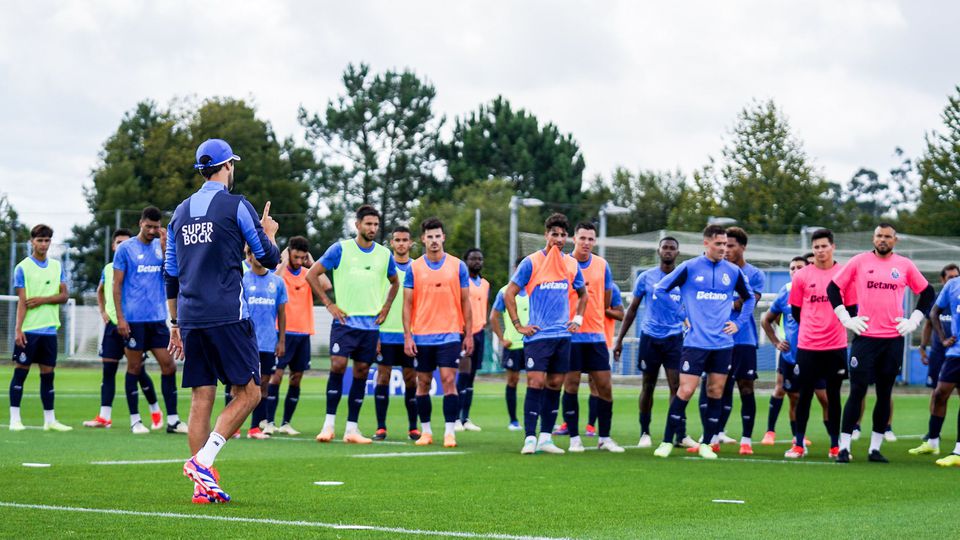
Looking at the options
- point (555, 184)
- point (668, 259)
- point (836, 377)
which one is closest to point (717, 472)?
point (836, 377)

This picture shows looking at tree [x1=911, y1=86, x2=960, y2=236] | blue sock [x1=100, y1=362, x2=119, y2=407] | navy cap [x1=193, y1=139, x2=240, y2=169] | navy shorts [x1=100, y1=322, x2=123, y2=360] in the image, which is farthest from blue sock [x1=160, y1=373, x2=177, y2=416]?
tree [x1=911, y1=86, x2=960, y2=236]

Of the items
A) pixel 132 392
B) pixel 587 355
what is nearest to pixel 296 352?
pixel 132 392

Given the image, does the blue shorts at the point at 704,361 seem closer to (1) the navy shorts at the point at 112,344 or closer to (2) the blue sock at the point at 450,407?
(2) the blue sock at the point at 450,407

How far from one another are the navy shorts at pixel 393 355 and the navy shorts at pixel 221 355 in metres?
6.82

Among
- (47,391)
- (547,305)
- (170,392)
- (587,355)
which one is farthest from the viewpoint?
(47,391)

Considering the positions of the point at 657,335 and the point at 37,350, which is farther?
the point at 37,350

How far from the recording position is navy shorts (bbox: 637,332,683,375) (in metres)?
15.1

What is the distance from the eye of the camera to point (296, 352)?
55.0ft

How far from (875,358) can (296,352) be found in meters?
6.90

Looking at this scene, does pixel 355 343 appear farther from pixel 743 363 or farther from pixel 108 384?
pixel 743 363

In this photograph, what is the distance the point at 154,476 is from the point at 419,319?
5005mm

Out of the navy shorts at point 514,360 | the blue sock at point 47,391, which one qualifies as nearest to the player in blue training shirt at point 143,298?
the blue sock at point 47,391

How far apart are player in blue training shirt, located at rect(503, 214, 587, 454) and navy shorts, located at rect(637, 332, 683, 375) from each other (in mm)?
1933

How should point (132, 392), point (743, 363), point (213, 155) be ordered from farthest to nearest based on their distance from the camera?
point (132, 392) < point (743, 363) < point (213, 155)
